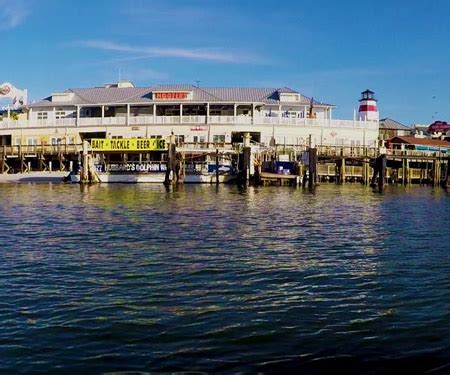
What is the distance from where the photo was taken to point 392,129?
99.9m

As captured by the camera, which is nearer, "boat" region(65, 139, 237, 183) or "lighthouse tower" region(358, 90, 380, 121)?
Answer: "boat" region(65, 139, 237, 183)

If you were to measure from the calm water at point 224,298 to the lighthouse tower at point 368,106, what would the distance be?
221 ft

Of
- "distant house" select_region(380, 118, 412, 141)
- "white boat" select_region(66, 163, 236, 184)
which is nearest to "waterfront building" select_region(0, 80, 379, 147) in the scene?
"white boat" select_region(66, 163, 236, 184)

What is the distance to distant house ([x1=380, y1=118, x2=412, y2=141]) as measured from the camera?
9738 cm

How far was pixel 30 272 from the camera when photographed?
1385cm

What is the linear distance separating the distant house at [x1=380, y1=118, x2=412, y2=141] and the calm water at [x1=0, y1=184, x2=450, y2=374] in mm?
76966

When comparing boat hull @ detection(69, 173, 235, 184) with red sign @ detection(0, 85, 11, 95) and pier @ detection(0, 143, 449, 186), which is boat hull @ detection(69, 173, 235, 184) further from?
red sign @ detection(0, 85, 11, 95)

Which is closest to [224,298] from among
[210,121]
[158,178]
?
[158,178]

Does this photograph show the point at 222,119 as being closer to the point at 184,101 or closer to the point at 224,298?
the point at 184,101

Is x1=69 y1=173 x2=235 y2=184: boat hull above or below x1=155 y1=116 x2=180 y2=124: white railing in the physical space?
below

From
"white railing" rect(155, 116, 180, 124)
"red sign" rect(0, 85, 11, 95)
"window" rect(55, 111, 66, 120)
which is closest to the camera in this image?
"white railing" rect(155, 116, 180, 124)

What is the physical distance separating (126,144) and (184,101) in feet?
48.1

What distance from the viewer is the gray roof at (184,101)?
7731 centimetres

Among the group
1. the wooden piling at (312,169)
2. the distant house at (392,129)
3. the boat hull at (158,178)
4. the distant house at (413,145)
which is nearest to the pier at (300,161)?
the wooden piling at (312,169)
